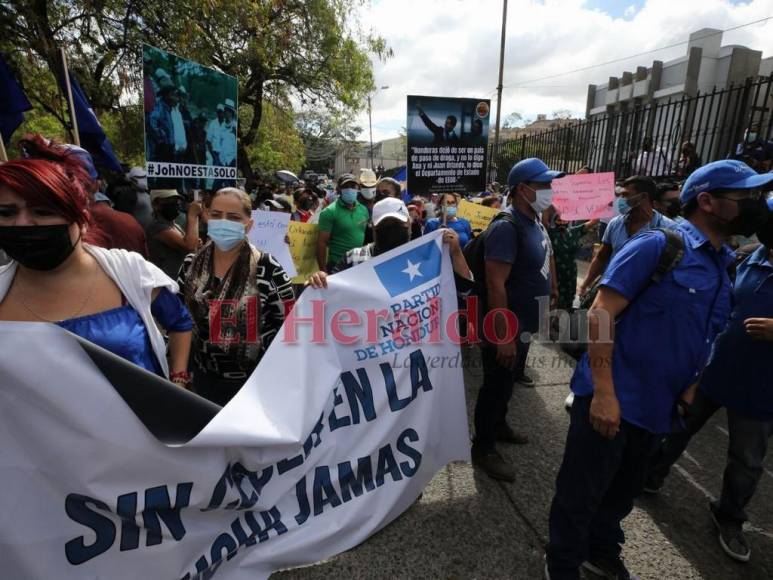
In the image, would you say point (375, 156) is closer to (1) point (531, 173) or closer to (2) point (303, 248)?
(2) point (303, 248)

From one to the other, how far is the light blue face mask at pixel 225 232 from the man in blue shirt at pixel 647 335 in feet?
5.57

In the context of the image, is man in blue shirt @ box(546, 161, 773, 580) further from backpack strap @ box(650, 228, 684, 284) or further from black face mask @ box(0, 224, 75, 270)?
black face mask @ box(0, 224, 75, 270)

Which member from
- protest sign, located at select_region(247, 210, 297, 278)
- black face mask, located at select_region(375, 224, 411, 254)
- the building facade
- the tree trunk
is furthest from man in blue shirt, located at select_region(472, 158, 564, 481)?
the building facade

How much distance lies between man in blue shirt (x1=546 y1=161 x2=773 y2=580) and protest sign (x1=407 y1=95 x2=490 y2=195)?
2.16m

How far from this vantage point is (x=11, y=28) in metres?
7.14

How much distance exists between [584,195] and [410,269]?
329cm

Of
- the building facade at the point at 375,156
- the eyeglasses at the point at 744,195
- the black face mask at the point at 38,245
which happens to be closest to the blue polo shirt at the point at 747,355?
the eyeglasses at the point at 744,195

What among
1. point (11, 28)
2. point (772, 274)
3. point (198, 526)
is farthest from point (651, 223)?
point (11, 28)

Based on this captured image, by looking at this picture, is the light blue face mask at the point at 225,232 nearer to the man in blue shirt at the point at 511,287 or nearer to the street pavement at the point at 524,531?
the man in blue shirt at the point at 511,287

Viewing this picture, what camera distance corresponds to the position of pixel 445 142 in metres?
3.77

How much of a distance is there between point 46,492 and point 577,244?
16.9 feet

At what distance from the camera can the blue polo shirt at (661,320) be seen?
67.1 inches

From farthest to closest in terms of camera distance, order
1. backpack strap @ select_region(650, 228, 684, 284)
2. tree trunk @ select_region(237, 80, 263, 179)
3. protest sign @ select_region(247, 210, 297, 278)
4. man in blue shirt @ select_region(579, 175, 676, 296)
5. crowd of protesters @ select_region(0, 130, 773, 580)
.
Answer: tree trunk @ select_region(237, 80, 263, 179) → protest sign @ select_region(247, 210, 297, 278) → man in blue shirt @ select_region(579, 175, 676, 296) → backpack strap @ select_region(650, 228, 684, 284) → crowd of protesters @ select_region(0, 130, 773, 580)

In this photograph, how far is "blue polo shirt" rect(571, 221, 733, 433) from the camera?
1.71m
